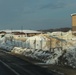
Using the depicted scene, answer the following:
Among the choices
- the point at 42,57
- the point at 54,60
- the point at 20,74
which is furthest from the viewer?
the point at 42,57

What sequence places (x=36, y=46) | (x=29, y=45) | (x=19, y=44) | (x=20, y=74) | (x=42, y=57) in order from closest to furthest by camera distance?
1. (x=20, y=74)
2. (x=42, y=57)
3. (x=36, y=46)
4. (x=29, y=45)
5. (x=19, y=44)

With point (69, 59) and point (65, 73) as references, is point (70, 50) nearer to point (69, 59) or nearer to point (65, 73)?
point (69, 59)

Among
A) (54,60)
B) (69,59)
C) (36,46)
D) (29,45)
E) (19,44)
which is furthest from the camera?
(19,44)

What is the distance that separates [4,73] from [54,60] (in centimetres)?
756

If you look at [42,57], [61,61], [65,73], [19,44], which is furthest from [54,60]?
[19,44]

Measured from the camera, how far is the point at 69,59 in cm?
2342

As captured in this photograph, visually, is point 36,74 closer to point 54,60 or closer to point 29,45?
point 54,60

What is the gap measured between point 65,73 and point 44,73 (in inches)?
47.2

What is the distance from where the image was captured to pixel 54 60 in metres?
25.0

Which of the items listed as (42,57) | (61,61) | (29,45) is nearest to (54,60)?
(61,61)

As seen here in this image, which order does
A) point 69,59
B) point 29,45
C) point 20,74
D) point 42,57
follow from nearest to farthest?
point 20,74 < point 69,59 < point 42,57 < point 29,45

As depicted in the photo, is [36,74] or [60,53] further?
[60,53]

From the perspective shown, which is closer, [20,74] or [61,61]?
[20,74]

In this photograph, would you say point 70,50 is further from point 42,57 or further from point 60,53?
point 42,57
